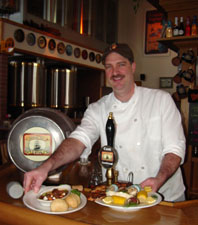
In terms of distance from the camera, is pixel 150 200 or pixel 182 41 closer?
pixel 150 200

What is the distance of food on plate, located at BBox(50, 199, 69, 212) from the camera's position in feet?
3.66

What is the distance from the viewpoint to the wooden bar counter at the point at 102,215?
3.56 feet

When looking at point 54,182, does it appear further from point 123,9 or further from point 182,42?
point 123,9

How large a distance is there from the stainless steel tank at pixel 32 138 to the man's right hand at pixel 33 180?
0.17 metres

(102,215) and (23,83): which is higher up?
(23,83)

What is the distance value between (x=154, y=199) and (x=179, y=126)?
2.39 feet

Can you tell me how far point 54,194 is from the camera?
1.24 meters

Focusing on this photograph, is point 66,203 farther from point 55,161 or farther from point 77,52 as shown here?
point 77,52

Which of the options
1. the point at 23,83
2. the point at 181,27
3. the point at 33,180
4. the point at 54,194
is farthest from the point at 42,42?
the point at 54,194

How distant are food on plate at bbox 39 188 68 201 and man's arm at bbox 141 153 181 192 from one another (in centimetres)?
37

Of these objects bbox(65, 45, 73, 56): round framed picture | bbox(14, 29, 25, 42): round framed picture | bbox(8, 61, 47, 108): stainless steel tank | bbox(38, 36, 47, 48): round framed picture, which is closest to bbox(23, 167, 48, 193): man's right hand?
bbox(14, 29, 25, 42): round framed picture

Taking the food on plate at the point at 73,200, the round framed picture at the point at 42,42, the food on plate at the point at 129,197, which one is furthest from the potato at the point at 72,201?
the round framed picture at the point at 42,42

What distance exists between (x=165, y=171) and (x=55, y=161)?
1.96 ft

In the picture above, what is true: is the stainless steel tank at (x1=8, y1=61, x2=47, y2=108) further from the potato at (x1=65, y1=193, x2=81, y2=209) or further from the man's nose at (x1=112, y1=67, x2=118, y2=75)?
the potato at (x1=65, y1=193, x2=81, y2=209)
